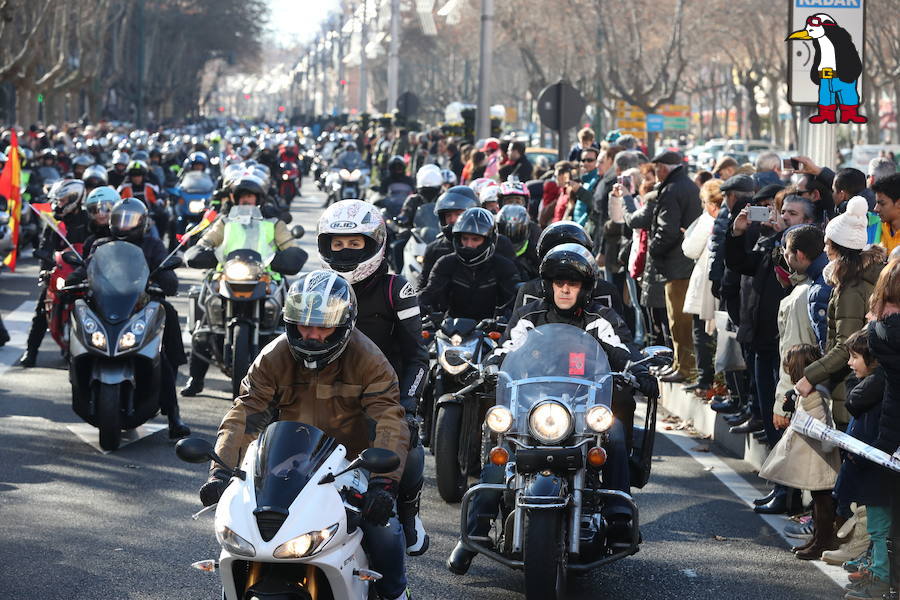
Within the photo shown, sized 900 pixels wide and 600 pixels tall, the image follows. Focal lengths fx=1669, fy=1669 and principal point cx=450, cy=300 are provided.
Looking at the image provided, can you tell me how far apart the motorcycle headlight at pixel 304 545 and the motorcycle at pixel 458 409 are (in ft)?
9.16

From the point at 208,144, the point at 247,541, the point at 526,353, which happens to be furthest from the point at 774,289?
the point at 208,144

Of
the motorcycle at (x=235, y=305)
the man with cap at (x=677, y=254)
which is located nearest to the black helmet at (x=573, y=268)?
the motorcycle at (x=235, y=305)

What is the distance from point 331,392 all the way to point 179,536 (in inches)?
97.0

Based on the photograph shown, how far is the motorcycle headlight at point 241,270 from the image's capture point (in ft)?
38.4

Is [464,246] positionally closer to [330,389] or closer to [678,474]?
[678,474]

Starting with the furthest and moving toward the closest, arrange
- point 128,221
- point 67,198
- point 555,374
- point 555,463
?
point 67,198 → point 128,221 → point 555,374 → point 555,463

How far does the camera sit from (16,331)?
16.0 metres

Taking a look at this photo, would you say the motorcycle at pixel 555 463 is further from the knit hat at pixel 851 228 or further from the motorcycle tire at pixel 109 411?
the motorcycle tire at pixel 109 411

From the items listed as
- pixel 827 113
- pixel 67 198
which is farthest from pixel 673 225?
pixel 67 198

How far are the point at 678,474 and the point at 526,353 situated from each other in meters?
3.28

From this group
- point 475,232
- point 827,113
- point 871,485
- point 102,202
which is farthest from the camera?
point 827,113

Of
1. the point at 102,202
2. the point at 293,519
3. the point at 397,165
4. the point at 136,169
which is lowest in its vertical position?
the point at 293,519

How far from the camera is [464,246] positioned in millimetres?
9789

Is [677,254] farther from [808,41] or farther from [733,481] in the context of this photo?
[733,481]
